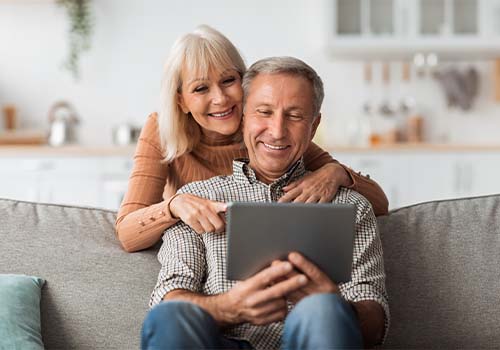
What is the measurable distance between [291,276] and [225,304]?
0.57 ft

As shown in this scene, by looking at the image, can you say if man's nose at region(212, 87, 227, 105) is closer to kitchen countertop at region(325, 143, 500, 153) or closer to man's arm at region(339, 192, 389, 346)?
man's arm at region(339, 192, 389, 346)

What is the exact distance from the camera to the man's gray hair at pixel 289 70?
2410mm

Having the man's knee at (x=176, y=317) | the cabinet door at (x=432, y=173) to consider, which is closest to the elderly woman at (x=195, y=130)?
the man's knee at (x=176, y=317)

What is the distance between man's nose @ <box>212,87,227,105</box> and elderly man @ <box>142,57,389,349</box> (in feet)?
0.75

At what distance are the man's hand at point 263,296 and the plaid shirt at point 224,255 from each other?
Answer: 114mm

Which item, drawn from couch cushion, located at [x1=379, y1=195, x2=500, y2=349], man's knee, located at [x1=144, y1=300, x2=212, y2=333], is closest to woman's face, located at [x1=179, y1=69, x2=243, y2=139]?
couch cushion, located at [x1=379, y1=195, x2=500, y2=349]

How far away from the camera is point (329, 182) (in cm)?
247

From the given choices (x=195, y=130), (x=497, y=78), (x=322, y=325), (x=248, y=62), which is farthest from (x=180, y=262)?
(x=497, y=78)

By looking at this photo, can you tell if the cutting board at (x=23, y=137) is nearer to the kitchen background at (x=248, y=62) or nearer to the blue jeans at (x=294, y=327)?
the kitchen background at (x=248, y=62)

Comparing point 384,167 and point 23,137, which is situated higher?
point 23,137

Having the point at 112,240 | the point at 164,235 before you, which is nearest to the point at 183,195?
the point at 164,235

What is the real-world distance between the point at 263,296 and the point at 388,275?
1.91 feet

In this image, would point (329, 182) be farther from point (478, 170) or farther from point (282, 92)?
point (478, 170)

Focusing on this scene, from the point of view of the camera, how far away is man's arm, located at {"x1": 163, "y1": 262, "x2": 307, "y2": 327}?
207 cm
